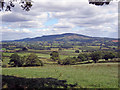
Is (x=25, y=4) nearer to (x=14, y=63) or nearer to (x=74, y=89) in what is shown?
(x=74, y=89)

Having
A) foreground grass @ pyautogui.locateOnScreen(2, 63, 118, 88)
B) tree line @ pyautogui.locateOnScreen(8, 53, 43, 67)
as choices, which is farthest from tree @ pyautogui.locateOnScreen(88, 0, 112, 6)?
tree line @ pyautogui.locateOnScreen(8, 53, 43, 67)

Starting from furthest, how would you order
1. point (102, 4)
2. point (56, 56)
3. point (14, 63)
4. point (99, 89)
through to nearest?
point (56, 56), point (14, 63), point (102, 4), point (99, 89)

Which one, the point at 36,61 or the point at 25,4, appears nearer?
the point at 25,4

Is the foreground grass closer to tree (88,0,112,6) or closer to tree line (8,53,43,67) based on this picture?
tree (88,0,112,6)

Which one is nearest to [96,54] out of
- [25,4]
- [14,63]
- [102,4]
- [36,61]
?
[36,61]

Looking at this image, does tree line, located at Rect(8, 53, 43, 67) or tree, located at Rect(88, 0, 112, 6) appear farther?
tree line, located at Rect(8, 53, 43, 67)

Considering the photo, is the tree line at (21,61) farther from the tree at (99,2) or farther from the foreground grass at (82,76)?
the tree at (99,2)

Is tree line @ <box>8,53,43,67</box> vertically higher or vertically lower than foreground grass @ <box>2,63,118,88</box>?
lower

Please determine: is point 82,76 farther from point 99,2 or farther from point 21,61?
point 21,61

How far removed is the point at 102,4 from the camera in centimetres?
1767

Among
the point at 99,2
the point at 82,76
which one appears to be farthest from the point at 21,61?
the point at 99,2

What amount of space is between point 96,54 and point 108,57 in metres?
7.24

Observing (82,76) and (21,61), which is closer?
(82,76)

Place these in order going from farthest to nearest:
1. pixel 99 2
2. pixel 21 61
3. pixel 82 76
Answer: pixel 21 61 → pixel 82 76 → pixel 99 2
